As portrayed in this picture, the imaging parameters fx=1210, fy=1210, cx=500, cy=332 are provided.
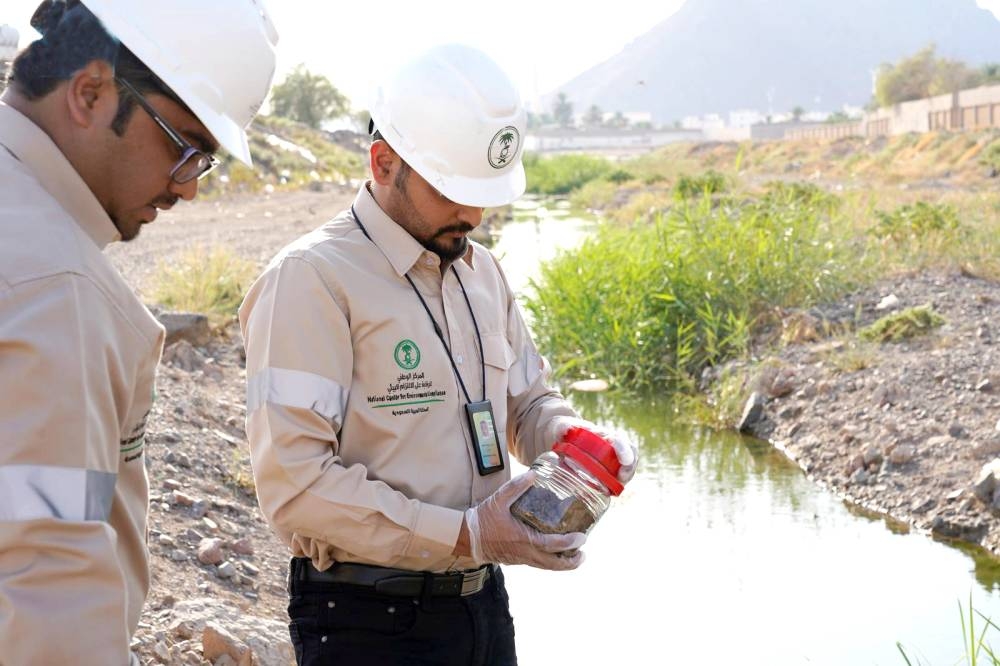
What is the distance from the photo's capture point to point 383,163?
106 inches

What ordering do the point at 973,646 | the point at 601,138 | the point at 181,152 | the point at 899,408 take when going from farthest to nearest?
the point at 601,138 → the point at 899,408 → the point at 973,646 → the point at 181,152

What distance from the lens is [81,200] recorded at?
1.61 m

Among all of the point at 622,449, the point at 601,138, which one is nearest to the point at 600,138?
the point at 601,138

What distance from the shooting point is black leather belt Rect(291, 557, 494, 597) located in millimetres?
2443

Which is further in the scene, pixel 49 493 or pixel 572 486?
pixel 572 486

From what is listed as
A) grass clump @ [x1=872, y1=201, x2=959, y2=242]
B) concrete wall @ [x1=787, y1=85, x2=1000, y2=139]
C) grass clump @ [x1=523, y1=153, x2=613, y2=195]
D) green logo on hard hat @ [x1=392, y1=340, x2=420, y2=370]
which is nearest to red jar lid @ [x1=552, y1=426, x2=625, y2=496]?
green logo on hard hat @ [x1=392, y1=340, x2=420, y2=370]

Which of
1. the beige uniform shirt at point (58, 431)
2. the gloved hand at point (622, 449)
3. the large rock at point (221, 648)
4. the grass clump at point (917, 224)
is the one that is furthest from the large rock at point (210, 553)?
the grass clump at point (917, 224)

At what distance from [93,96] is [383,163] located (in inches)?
43.2

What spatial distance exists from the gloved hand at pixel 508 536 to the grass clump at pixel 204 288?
7.48 metres

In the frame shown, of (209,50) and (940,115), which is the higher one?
(209,50)

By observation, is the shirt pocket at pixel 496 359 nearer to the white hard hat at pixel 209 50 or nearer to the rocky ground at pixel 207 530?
the white hard hat at pixel 209 50

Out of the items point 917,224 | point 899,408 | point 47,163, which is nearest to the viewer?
point 47,163

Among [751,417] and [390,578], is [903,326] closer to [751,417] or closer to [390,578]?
→ [751,417]

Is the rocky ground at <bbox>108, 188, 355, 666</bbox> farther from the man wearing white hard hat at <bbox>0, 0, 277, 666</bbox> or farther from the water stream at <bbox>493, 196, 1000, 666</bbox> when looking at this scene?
the man wearing white hard hat at <bbox>0, 0, 277, 666</bbox>
